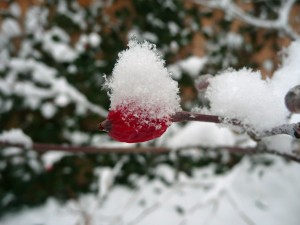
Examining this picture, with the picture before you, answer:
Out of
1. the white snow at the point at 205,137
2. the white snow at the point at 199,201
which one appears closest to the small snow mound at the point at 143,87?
the white snow at the point at 205,137

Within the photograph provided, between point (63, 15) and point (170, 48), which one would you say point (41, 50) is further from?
point (170, 48)

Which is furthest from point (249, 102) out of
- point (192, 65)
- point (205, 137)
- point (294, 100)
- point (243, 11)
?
point (243, 11)

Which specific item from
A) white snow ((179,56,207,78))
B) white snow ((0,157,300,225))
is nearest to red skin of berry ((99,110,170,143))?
white snow ((0,157,300,225))

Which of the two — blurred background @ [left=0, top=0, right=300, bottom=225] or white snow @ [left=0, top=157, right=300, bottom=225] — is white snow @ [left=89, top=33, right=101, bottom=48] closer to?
Answer: blurred background @ [left=0, top=0, right=300, bottom=225]

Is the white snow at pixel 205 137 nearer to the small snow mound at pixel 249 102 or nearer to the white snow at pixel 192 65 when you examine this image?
the white snow at pixel 192 65

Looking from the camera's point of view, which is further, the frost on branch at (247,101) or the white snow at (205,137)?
the white snow at (205,137)

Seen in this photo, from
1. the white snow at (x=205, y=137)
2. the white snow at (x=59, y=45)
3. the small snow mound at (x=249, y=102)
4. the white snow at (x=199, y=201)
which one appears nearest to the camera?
the small snow mound at (x=249, y=102)

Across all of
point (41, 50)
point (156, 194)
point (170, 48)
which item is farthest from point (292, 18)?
point (41, 50)
